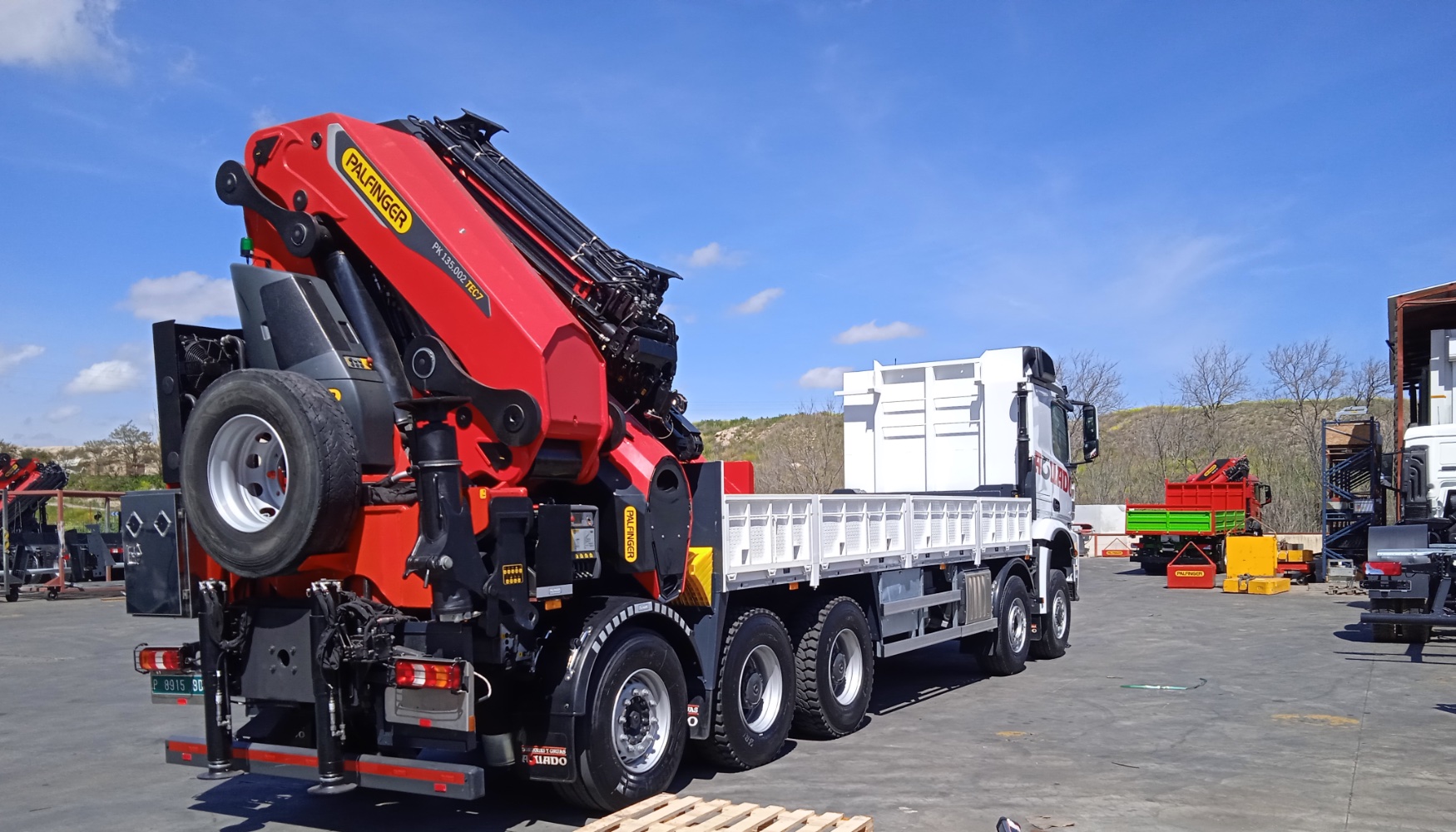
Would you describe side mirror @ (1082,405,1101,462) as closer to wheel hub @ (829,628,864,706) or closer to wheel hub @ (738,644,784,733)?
wheel hub @ (829,628,864,706)

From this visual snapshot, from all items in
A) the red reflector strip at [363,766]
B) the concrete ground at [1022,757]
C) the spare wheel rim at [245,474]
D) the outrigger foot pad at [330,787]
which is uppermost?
the spare wheel rim at [245,474]

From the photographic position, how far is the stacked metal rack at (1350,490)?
22.6m

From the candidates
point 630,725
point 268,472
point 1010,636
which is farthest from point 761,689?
point 1010,636

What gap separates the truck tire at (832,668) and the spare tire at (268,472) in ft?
12.8

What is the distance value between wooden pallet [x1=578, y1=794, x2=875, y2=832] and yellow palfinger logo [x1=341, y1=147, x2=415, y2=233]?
3.29 meters

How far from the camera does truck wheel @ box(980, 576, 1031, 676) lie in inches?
468

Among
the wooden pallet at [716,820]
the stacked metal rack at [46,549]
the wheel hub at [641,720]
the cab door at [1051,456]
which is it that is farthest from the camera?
the stacked metal rack at [46,549]

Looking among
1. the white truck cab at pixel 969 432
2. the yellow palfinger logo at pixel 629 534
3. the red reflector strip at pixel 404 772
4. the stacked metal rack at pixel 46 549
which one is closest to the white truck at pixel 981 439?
the white truck cab at pixel 969 432

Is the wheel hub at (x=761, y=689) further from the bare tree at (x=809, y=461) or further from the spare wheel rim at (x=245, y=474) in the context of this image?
the bare tree at (x=809, y=461)

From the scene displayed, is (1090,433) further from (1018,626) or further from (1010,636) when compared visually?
(1010,636)

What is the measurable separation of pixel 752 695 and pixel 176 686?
3.67 m

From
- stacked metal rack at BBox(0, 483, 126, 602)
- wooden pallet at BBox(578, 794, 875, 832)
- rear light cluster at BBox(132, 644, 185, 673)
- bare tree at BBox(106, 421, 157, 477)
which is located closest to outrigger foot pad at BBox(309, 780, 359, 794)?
wooden pallet at BBox(578, 794, 875, 832)

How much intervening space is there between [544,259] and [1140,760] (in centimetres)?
543

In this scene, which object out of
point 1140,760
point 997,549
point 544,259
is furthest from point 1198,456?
point 544,259
